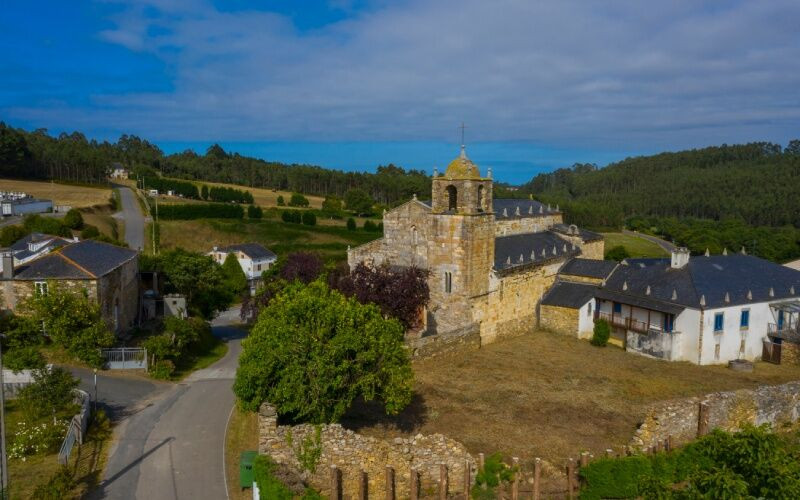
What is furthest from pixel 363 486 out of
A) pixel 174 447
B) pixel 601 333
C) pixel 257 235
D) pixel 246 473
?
pixel 257 235

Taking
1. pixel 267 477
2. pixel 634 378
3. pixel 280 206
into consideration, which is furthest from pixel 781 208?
pixel 267 477

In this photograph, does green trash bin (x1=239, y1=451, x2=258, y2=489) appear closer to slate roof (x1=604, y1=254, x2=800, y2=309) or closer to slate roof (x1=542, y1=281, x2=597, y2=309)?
slate roof (x1=604, y1=254, x2=800, y2=309)

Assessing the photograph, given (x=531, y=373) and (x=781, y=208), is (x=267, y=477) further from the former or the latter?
(x=781, y=208)

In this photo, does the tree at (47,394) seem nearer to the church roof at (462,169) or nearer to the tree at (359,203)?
the church roof at (462,169)

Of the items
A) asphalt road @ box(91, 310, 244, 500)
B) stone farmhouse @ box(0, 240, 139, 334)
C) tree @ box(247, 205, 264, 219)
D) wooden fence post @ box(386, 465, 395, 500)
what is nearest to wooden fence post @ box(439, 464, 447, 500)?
wooden fence post @ box(386, 465, 395, 500)

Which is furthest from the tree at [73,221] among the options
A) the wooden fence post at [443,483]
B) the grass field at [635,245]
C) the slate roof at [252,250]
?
the grass field at [635,245]

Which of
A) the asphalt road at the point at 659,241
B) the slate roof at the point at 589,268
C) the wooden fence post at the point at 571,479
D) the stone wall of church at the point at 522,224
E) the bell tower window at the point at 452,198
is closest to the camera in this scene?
the wooden fence post at the point at 571,479
